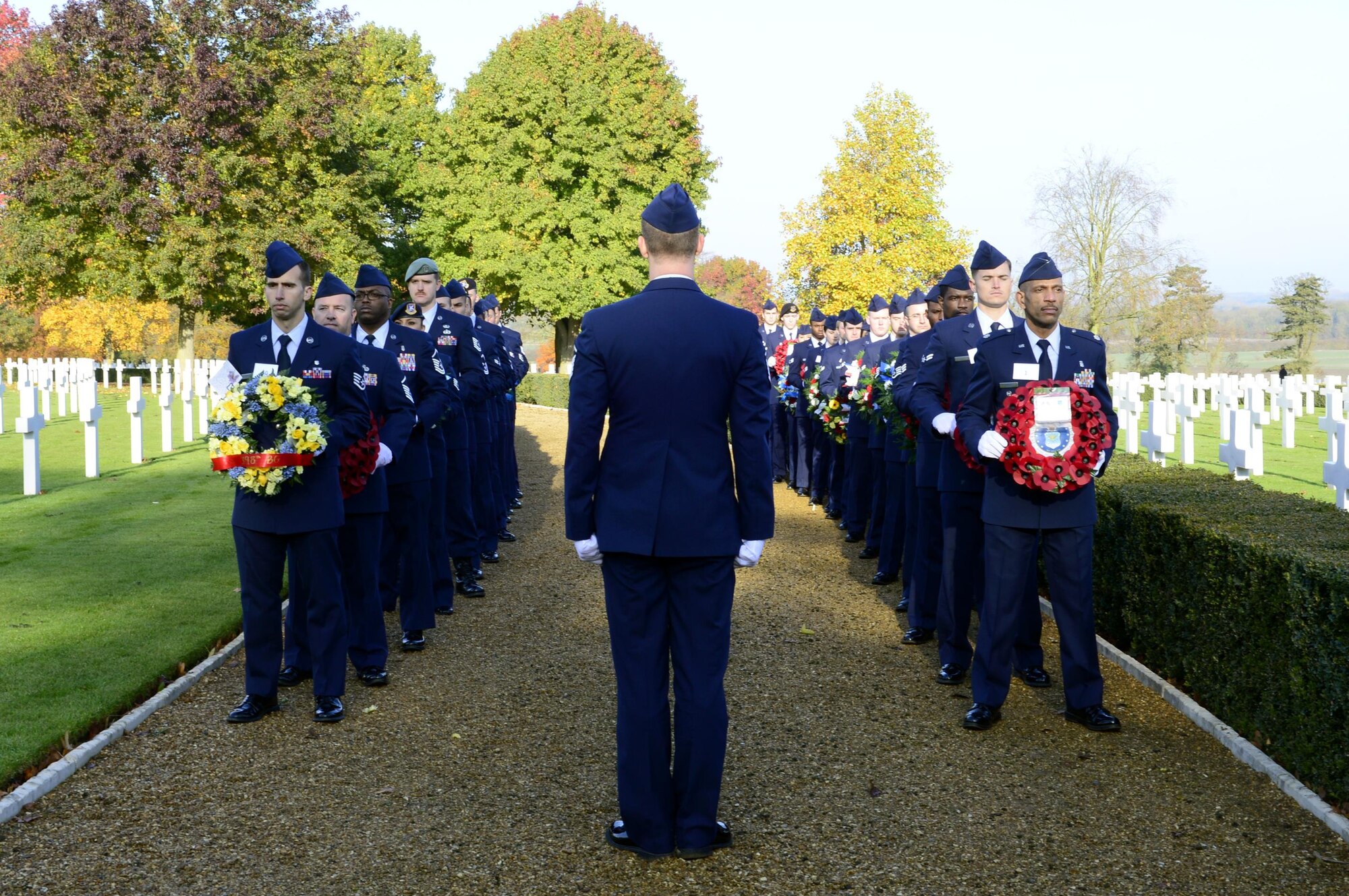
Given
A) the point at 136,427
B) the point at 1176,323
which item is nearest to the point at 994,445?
the point at 136,427

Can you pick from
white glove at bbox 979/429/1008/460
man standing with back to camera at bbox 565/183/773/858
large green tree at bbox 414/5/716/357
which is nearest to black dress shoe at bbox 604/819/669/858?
man standing with back to camera at bbox 565/183/773/858

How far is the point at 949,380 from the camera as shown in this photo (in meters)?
7.32

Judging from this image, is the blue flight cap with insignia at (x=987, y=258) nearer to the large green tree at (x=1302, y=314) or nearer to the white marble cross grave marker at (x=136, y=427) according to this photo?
the white marble cross grave marker at (x=136, y=427)

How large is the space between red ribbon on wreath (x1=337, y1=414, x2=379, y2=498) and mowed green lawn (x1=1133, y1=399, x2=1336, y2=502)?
31.4 ft

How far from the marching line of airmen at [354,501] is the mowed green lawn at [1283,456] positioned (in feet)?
27.4

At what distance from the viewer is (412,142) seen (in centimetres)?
5019

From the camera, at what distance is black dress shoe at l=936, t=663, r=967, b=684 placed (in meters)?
7.13

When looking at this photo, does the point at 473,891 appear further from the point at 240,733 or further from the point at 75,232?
the point at 75,232

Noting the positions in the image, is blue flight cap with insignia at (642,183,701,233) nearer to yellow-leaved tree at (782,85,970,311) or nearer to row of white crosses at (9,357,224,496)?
row of white crosses at (9,357,224,496)

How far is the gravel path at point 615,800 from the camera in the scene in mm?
4426

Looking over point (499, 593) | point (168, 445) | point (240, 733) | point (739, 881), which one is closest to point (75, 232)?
point (168, 445)

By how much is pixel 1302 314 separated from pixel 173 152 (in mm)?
48021

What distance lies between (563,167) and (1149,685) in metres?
40.3

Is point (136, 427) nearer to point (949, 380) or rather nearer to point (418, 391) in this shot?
point (418, 391)
